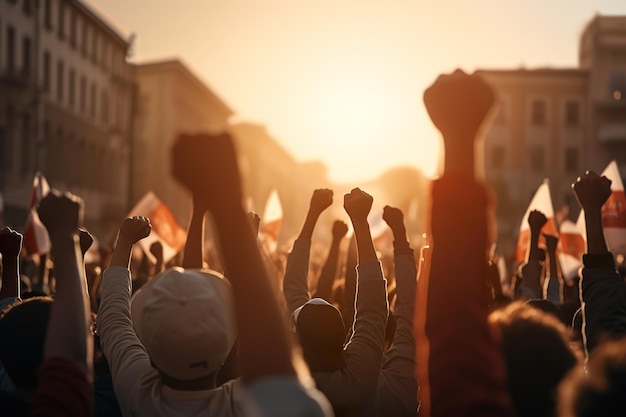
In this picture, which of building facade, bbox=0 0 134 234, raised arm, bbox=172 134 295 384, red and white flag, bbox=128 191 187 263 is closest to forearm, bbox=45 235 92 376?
raised arm, bbox=172 134 295 384

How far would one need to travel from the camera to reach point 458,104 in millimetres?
2240

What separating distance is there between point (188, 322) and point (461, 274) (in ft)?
3.15

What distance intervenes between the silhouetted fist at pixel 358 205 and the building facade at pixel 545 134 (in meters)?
58.5

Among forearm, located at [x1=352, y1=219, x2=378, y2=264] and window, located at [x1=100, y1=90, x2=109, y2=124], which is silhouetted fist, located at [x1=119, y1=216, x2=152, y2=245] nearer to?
forearm, located at [x1=352, y1=219, x2=378, y2=264]

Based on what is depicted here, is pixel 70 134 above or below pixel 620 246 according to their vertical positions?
above

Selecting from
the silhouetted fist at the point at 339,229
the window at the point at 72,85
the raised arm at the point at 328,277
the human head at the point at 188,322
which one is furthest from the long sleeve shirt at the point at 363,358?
the window at the point at 72,85

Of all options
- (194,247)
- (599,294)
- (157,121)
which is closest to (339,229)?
(194,247)

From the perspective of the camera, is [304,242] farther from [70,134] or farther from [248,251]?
[70,134]

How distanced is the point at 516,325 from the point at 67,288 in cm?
114

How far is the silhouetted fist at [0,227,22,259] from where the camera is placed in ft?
15.8

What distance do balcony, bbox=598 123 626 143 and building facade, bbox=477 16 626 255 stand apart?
0.19ft

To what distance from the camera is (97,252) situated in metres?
13.7

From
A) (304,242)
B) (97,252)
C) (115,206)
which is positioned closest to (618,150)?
(115,206)

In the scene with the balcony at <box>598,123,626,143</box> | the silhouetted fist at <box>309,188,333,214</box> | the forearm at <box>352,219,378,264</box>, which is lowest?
the forearm at <box>352,219,378,264</box>
